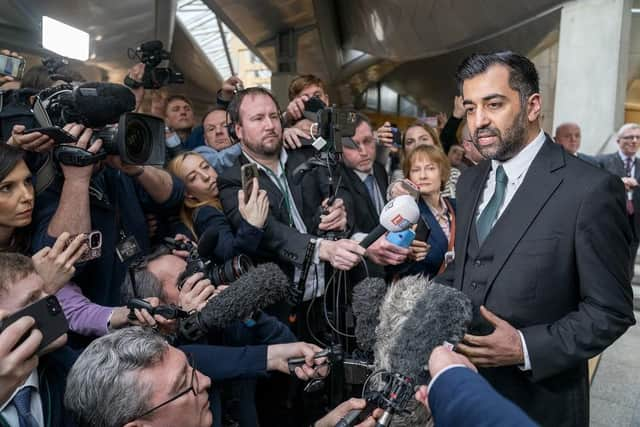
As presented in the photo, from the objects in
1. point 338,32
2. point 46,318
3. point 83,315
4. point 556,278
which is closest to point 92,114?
point 83,315

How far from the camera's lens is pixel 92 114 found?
1.65 meters

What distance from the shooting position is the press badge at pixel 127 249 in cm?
187

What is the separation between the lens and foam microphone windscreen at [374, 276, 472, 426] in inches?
40.4

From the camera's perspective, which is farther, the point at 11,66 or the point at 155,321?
the point at 11,66

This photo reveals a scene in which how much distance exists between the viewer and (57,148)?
166 centimetres

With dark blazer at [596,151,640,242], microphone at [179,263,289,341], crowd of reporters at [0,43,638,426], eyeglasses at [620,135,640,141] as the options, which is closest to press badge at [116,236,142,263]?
crowd of reporters at [0,43,638,426]

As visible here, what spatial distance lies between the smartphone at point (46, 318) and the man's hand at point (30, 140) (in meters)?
0.71

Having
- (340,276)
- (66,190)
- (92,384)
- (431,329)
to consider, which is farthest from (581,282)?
(66,190)

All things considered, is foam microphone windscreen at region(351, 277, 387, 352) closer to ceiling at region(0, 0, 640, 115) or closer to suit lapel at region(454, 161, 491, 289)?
suit lapel at region(454, 161, 491, 289)

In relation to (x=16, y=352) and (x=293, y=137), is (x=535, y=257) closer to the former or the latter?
(x=16, y=352)

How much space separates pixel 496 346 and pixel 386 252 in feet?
2.13

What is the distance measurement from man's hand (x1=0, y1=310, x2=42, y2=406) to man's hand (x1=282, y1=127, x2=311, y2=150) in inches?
69.9

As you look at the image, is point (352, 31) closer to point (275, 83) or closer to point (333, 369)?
point (275, 83)

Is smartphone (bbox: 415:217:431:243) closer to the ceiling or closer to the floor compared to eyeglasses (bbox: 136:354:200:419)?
closer to the ceiling
